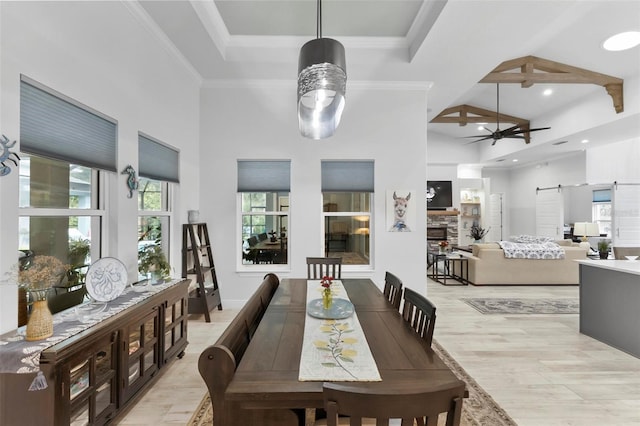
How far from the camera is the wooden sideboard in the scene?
4.54 feet

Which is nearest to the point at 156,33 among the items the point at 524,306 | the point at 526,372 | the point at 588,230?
the point at 526,372

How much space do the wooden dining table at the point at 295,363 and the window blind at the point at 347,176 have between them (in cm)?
240

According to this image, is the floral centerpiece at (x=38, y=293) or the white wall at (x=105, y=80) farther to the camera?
the white wall at (x=105, y=80)

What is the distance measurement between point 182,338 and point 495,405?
268 cm

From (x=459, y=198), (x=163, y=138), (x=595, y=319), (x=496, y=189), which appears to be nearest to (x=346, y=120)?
(x=163, y=138)

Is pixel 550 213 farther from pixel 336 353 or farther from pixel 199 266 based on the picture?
pixel 336 353

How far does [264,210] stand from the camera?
14.5 ft

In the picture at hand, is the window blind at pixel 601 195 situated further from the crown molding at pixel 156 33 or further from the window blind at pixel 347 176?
the crown molding at pixel 156 33

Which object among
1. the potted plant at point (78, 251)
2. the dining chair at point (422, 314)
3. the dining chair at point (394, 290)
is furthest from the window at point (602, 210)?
the potted plant at point (78, 251)

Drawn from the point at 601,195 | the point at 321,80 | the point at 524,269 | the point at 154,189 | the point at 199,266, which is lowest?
the point at 524,269

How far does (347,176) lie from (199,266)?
235 cm

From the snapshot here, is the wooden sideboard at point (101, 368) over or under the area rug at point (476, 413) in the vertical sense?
over

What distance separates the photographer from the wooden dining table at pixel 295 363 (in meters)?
1.15

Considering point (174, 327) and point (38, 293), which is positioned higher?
point (38, 293)
